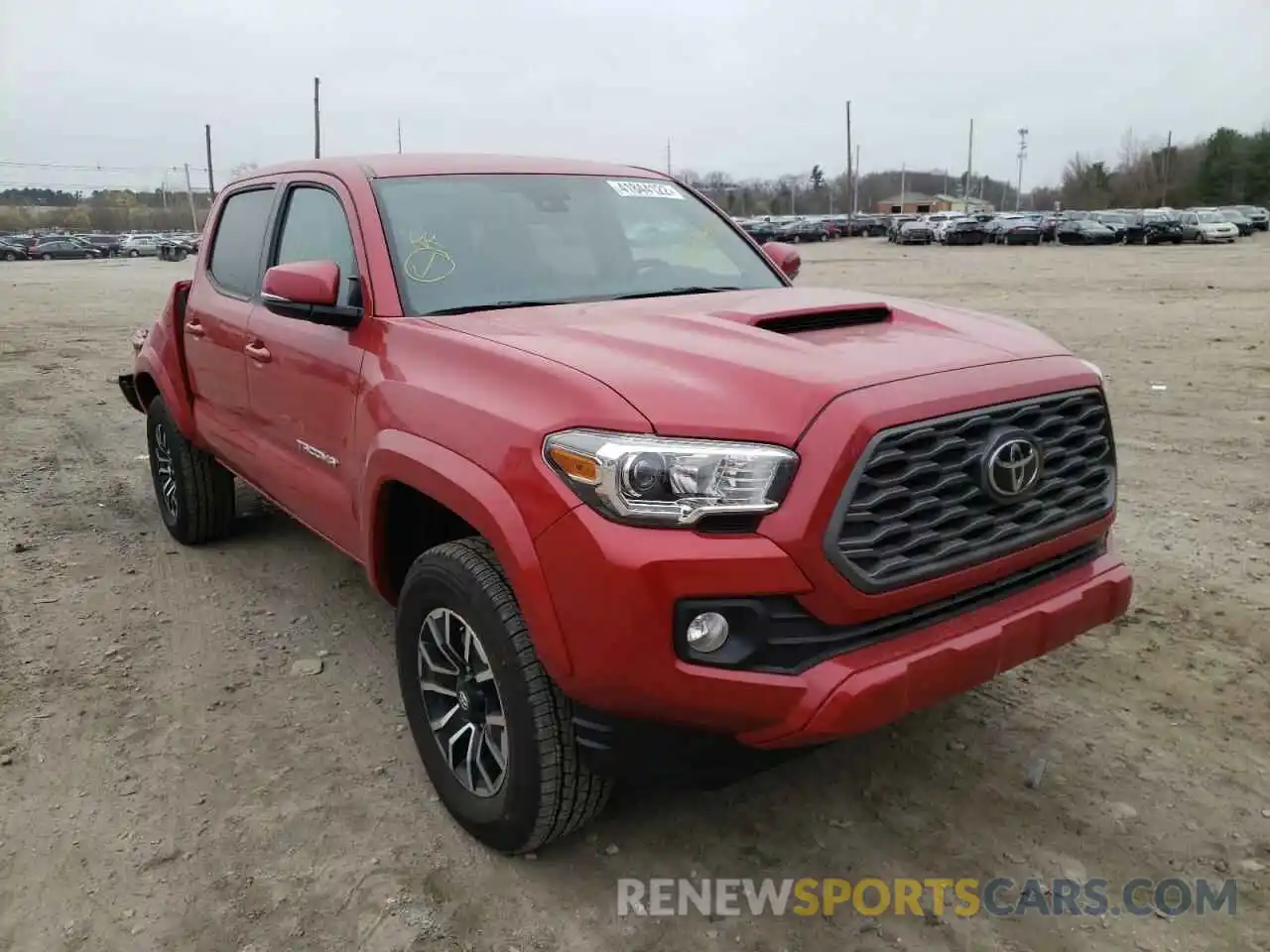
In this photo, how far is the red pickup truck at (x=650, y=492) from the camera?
87.4 inches

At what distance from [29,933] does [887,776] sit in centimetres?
241

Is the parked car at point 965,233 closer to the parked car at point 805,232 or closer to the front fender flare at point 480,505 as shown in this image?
the parked car at point 805,232

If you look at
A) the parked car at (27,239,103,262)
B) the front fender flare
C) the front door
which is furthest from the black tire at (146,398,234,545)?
the parked car at (27,239,103,262)

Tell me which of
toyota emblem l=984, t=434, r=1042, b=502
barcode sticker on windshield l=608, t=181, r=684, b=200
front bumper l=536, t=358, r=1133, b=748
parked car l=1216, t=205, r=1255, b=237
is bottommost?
front bumper l=536, t=358, r=1133, b=748

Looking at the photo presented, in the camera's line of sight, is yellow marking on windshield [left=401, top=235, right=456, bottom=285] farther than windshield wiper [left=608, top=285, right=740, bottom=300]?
No

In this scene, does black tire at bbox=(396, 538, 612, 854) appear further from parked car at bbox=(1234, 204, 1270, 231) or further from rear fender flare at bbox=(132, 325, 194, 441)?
parked car at bbox=(1234, 204, 1270, 231)

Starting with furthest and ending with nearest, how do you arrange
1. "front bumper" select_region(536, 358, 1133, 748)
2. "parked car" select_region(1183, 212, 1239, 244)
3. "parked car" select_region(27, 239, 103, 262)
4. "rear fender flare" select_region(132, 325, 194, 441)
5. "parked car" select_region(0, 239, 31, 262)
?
"parked car" select_region(27, 239, 103, 262)
"parked car" select_region(0, 239, 31, 262)
"parked car" select_region(1183, 212, 1239, 244)
"rear fender flare" select_region(132, 325, 194, 441)
"front bumper" select_region(536, 358, 1133, 748)

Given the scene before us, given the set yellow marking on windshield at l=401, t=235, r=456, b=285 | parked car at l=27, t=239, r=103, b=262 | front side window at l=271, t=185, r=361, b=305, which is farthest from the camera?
parked car at l=27, t=239, r=103, b=262

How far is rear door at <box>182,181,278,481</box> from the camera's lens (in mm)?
4277

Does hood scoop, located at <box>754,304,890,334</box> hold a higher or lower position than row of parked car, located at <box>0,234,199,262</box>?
lower

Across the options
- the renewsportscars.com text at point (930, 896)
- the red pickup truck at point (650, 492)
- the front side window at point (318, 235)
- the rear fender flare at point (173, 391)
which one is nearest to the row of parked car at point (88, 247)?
the rear fender flare at point (173, 391)

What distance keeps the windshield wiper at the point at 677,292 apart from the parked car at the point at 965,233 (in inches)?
1936

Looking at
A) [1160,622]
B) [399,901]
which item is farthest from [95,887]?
[1160,622]

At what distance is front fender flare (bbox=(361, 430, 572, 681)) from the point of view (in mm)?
2326
